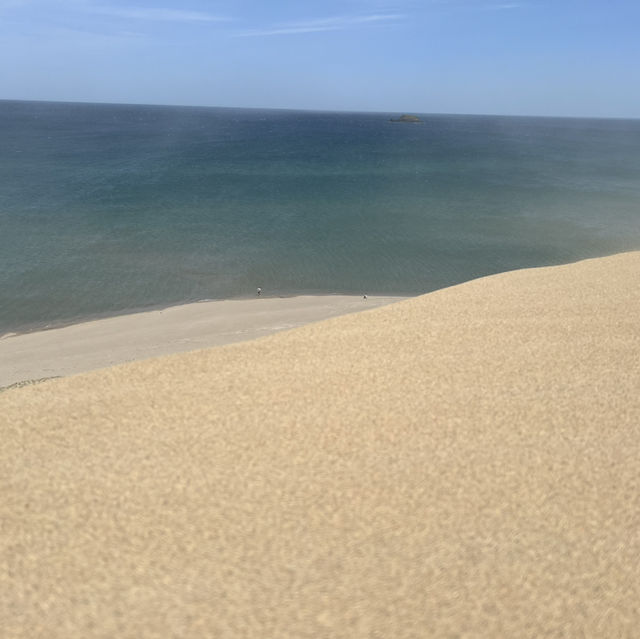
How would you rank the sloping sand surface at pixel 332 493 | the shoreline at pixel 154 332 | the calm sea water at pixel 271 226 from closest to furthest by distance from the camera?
the sloping sand surface at pixel 332 493 < the shoreline at pixel 154 332 < the calm sea water at pixel 271 226

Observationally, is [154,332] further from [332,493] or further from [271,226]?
[271,226]

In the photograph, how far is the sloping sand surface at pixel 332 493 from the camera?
313 inches

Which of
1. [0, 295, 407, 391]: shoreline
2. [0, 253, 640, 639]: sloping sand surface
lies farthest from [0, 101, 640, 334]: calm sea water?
[0, 253, 640, 639]: sloping sand surface

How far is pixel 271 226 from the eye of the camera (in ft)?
166

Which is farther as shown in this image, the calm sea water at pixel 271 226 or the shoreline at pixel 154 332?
the calm sea water at pixel 271 226

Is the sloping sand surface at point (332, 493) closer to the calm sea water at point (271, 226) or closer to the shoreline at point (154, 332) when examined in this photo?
the shoreline at point (154, 332)

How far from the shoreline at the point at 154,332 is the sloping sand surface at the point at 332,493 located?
916cm

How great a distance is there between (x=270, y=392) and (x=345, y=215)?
4388cm

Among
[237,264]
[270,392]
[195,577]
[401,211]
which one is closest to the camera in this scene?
[195,577]

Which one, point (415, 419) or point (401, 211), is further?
point (401, 211)

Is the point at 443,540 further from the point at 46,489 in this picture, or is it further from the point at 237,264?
the point at 237,264

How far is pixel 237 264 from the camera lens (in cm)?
Answer: 4081

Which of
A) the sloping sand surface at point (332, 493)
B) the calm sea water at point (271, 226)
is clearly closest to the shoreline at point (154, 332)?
the calm sea water at point (271, 226)

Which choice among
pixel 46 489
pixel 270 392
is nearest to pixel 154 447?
pixel 46 489
